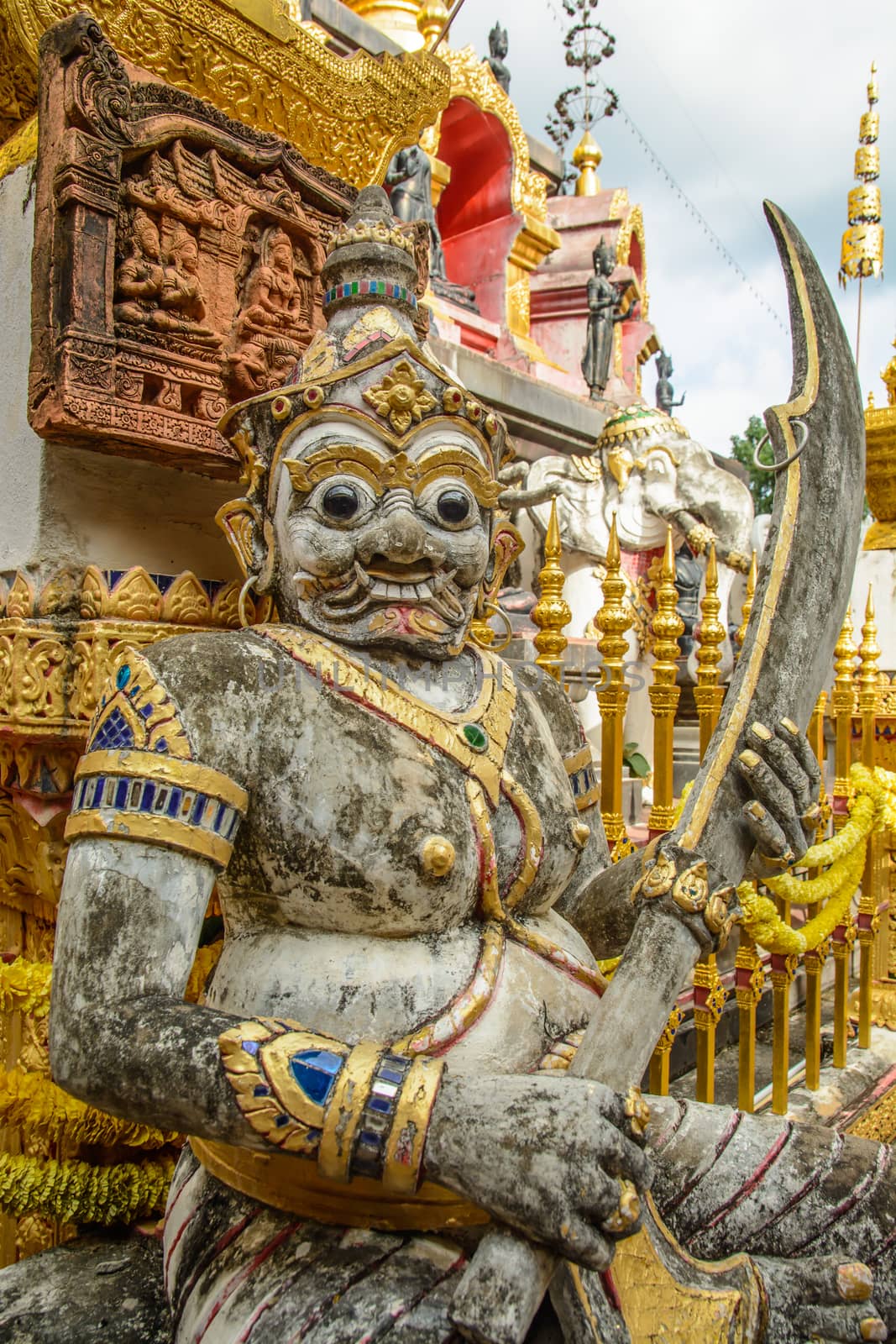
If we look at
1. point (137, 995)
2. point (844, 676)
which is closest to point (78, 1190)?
point (137, 995)

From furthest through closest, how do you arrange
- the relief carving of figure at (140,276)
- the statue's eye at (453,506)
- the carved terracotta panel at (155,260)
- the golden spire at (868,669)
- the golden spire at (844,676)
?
the golden spire at (868,669)
the golden spire at (844,676)
the relief carving of figure at (140,276)
the carved terracotta panel at (155,260)
the statue's eye at (453,506)

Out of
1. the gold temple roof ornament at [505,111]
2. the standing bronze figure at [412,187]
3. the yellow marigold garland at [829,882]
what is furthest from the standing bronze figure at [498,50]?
the yellow marigold garland at [829,882]

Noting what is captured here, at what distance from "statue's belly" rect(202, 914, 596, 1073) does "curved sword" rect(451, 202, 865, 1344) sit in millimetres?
161

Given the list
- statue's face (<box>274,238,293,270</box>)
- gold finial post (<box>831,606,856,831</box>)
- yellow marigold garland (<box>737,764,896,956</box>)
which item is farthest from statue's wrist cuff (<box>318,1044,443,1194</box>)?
gold finial post (<box>831,606,856,831</box>)

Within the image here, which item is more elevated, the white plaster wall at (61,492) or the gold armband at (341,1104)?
the white plaster wall at (61,492)

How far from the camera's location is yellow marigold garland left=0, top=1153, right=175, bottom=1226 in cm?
231

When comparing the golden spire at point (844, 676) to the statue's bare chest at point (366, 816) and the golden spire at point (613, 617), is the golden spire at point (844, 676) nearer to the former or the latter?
the golden spire at point (613, 617)

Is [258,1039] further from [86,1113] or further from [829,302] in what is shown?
[829,302]

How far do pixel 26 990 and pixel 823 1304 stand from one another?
74.3 inches

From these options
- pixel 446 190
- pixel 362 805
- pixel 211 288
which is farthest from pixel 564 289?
pixel 362 805

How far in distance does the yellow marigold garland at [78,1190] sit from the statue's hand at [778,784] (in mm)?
1667

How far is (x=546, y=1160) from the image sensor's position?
139 centimetres

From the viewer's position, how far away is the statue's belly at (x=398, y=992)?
1.73m

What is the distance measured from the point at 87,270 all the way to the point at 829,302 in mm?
1660
